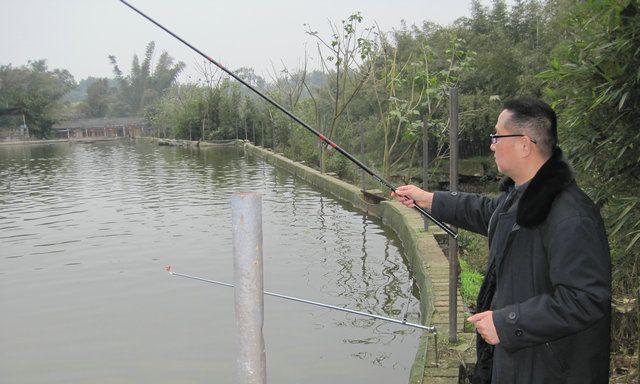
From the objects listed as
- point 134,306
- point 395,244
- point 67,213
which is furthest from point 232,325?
point 67,213

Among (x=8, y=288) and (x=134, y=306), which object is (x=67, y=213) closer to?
(x=8, y=288)

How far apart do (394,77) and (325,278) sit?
A: 612cm

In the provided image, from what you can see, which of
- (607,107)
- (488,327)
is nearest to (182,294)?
(607,107)

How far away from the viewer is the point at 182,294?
6.20 m

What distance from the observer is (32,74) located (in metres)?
74.4

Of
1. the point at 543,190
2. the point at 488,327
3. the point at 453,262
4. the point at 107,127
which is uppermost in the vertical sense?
the point at 107,127

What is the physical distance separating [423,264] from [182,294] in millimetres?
2576

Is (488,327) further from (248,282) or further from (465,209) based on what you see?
(248,282)

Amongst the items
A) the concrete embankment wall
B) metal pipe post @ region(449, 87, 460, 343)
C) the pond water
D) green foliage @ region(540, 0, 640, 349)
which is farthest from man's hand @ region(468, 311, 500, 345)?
the pond water

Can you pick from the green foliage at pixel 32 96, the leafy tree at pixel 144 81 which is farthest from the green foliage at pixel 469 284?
the leafy tree at pixel 144 81

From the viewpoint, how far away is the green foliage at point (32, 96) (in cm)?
6200

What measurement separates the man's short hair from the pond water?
8.81 feet

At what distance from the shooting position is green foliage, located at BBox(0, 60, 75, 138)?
62.0 metres

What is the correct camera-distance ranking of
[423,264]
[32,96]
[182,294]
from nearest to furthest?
1. [423,264]
2. [182,294]
3. [32,96]
